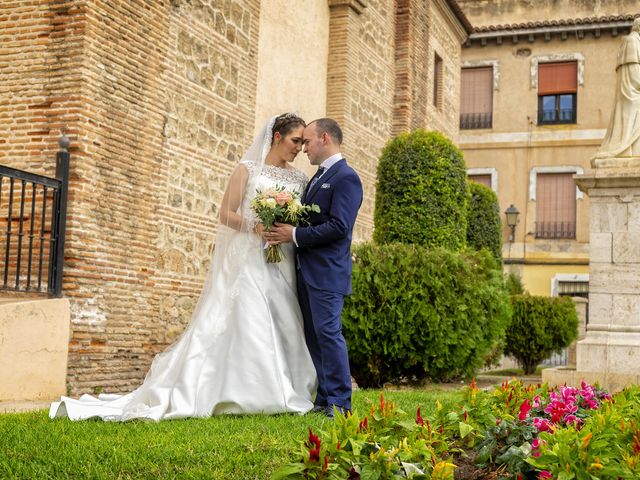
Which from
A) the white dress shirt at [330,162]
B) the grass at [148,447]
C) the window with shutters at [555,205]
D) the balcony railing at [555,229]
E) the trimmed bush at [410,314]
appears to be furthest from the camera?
the window with shutters at [555,205]

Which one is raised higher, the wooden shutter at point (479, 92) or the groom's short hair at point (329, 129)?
the wooden shutter at point (479, 92)

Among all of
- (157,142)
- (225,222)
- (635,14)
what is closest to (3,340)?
(225,222)

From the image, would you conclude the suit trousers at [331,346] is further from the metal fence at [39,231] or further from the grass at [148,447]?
the metal fence at [39,231]

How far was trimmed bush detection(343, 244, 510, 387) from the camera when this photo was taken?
34.7ft

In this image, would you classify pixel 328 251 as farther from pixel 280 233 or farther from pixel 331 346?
pixel 331 346

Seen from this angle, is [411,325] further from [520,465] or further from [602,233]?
[520,465]

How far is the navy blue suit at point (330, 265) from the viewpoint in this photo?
6199 mm

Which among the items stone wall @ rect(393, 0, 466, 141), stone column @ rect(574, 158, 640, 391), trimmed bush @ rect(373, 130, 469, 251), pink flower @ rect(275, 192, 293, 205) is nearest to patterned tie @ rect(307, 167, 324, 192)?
pink flower @ rect(275, 192, 293, 205)

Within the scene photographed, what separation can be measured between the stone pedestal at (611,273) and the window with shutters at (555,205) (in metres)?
19.9

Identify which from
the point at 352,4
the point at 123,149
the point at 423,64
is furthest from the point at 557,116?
the point at 123,149

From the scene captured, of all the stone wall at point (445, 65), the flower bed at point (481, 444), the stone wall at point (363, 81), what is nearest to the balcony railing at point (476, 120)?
the stone wall at point (445, 65)

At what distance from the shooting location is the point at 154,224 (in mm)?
10211

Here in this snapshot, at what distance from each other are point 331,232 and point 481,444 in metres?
2.34

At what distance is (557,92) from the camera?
3009 centimetres
